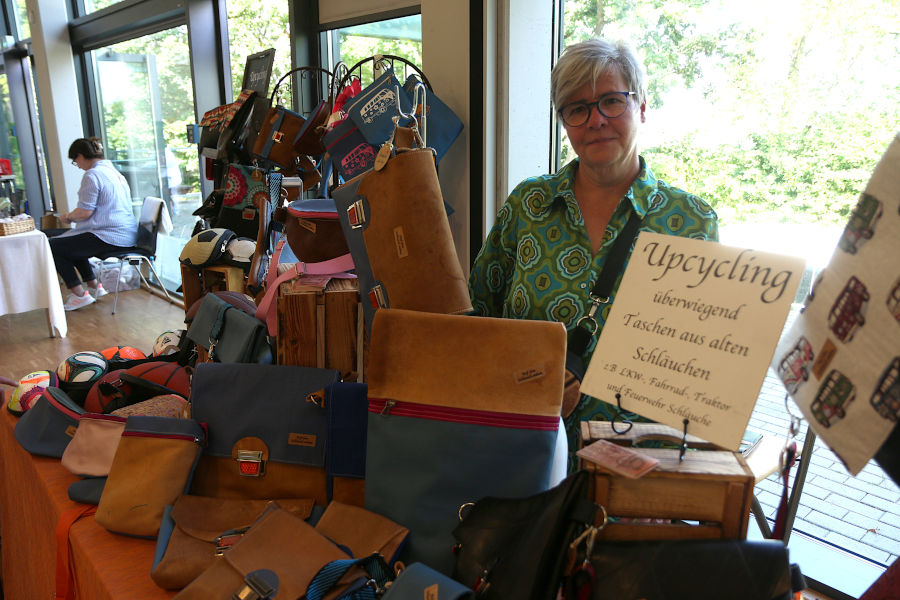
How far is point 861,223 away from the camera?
63cm

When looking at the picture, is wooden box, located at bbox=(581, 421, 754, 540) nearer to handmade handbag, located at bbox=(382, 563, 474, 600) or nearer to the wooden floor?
handmade handbag, located at bbox=(382, 563, 474, 600)

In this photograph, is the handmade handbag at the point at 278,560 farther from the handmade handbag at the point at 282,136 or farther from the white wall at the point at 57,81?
the white wall at the point at 57,81

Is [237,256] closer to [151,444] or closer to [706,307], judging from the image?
[151,444]

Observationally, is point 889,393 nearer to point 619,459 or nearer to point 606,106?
point 619,459

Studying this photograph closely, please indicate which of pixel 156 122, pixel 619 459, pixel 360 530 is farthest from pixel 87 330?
pixel 619 459

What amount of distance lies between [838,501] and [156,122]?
6.16 metres

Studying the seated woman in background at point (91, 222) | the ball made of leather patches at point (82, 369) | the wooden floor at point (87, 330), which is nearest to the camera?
the ball made of leather patches at point (82, 369)

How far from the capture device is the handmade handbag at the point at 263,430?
1.35 m

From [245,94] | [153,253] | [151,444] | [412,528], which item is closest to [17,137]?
[153,253]

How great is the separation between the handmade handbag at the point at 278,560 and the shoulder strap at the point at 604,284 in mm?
626

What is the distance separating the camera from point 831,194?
6.37 feet

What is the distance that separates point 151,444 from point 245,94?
2567 millimetres

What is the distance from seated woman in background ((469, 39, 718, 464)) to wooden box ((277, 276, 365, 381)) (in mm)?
365

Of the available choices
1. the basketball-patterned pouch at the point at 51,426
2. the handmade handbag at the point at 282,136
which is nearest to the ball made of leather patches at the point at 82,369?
the basketball-patterned pouch at the point at 51,426
